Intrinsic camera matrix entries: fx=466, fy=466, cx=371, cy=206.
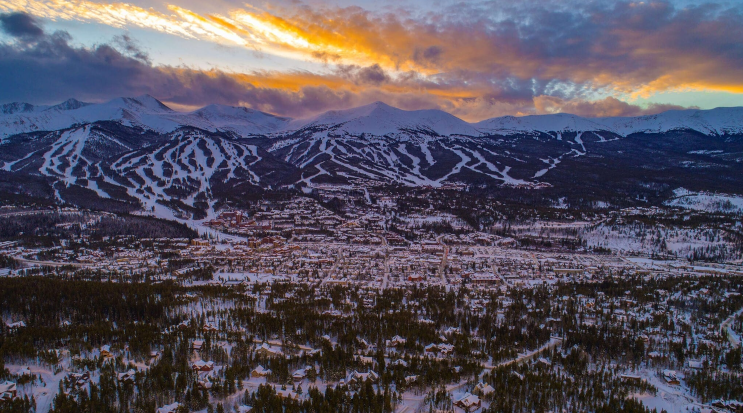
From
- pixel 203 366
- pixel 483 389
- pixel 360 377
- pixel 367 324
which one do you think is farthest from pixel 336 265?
pixel 483 389

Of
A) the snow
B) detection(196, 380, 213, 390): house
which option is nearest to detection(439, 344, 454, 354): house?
detection(196, 380, 213, 390): house

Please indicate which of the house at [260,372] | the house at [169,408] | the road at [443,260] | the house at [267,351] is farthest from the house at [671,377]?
the house at [169,408]

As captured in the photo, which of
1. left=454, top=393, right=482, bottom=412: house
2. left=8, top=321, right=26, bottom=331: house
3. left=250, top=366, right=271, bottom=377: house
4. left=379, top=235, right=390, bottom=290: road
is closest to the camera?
left=454, top=393, right=482, bottom=412: house

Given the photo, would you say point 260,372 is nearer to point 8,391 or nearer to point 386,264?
point 8,391

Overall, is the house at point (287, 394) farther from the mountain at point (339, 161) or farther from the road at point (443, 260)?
the mountain at point (339, 161)

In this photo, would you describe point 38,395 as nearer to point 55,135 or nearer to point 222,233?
point 222,233

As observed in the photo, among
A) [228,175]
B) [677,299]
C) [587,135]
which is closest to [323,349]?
[677,299]

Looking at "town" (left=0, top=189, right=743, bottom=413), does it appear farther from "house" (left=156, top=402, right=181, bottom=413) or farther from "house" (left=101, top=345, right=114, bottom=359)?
"house" (left=101, top=345, right=114, bottom=359)
